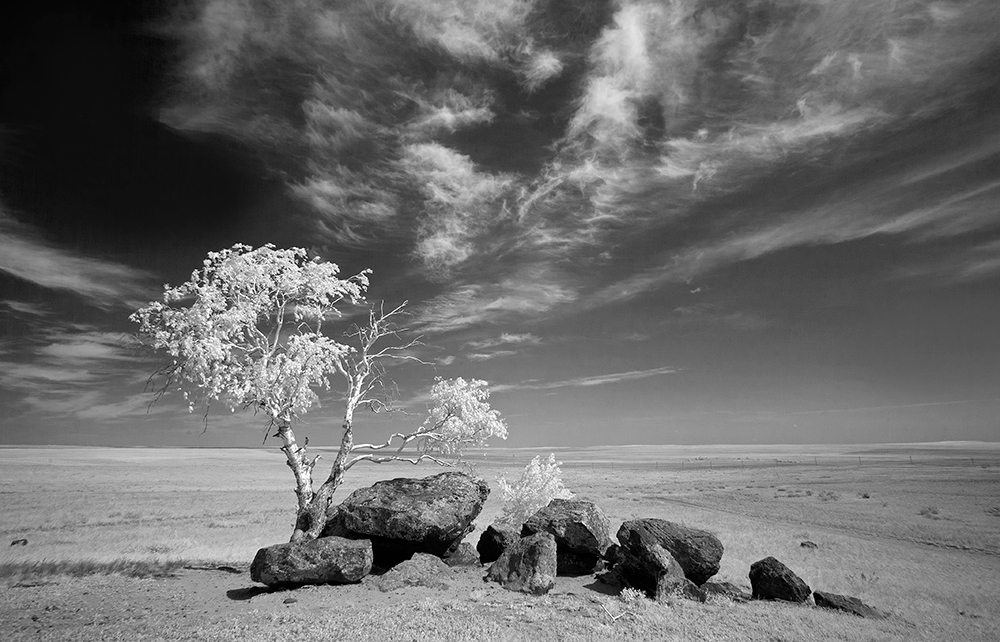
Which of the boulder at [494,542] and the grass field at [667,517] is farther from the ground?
the boulder at [494,542]

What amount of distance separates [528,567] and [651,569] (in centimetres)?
372

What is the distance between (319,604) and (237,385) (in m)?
7.52

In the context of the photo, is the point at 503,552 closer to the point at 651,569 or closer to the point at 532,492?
the point at 651,569

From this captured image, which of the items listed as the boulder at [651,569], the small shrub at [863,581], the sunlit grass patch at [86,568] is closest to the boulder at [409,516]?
the boulder at [651,569]

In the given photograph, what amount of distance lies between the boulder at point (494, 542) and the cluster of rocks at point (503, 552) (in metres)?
0.04

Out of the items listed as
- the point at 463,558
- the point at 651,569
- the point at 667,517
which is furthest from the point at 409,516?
the point at 667,517

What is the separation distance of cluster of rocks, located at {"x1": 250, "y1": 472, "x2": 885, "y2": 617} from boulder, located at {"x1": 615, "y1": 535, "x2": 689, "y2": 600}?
30mm

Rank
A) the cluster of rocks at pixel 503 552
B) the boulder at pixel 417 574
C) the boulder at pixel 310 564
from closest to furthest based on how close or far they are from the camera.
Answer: the boulder at pixel 310 564 < the cluster of rocks at pixel 503 552 < the boulder at pixel 417 574

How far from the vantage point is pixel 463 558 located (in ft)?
62.4

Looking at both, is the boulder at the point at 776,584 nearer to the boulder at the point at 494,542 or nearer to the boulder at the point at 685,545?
the boulder at the point at 685,545

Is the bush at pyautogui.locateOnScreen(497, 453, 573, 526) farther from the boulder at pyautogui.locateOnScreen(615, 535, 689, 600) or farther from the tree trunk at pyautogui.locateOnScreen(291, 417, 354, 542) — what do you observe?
the tree trunk at pyautogui.locateOnScreen(291, 417, 354, 542)

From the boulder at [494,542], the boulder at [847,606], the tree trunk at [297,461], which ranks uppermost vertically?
the tree trunk at [297,461]

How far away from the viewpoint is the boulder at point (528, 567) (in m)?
15.6

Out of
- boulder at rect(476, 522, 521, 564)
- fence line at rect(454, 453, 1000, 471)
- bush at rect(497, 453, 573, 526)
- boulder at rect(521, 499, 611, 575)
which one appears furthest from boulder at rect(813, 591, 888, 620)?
fence line at rect(454, 453, 1000, 471)
